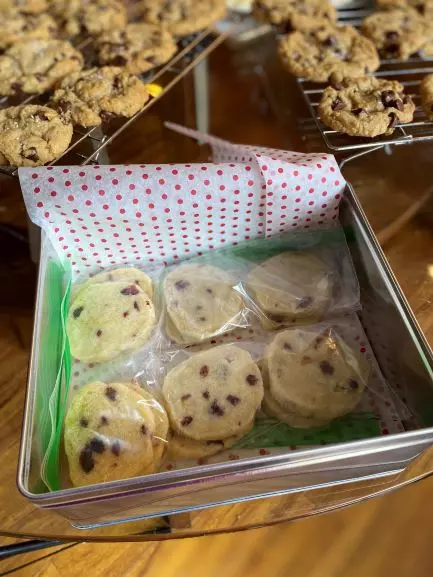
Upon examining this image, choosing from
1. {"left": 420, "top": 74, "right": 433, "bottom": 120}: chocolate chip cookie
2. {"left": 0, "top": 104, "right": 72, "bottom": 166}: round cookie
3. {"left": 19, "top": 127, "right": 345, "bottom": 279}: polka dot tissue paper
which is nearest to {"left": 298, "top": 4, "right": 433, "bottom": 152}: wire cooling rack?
{"left": 420, "top": 74, "right": 433, "bottom": 120}: chocolate chip cookie

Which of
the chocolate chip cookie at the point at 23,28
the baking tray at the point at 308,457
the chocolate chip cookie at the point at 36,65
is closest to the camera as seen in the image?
the baking tray at the point at 308,457

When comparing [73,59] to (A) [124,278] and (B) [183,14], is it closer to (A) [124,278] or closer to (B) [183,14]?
(B) [183,14]

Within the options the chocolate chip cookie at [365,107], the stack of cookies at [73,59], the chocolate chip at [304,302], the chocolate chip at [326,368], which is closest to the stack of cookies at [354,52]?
the chocolate chip cookie at [365,107]

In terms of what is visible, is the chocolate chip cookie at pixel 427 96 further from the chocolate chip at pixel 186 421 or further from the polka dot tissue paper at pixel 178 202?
the chocolate chip at pixel 186 421

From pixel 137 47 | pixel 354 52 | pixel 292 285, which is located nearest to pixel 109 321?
pixel 292 285

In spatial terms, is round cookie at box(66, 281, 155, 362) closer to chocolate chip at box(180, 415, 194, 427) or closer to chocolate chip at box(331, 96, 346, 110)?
chocolate chip at box(180, 415, 194, 427)
